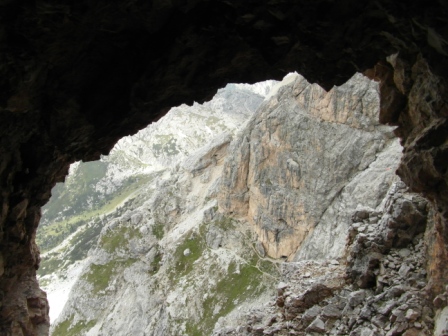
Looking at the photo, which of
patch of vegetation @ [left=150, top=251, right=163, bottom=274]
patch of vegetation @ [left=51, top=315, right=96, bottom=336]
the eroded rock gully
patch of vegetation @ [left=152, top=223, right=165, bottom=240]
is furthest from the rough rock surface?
patch of vegetation @ [left=51, top=315, right=96, bottom=336]

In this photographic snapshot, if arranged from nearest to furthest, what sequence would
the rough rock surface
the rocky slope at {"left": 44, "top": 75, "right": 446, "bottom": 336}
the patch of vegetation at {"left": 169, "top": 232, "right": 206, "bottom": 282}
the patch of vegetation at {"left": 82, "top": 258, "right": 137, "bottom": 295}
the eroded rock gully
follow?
the eroded rock gully < the rough rock surface < the rocky slope at {"left": 44, "top": 75, "right": 446, "bottom": 336} < the patch of vegetation at {"left": 169, "top": 232, "right": 206, "bottom": 282} < the patch of vegetation at {"left": 82, "top": 258, "right": 137, "bottom": 295}

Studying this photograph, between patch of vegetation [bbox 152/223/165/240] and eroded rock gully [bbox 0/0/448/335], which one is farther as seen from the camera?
patch of vegetation [bbox 152/223/165/240]

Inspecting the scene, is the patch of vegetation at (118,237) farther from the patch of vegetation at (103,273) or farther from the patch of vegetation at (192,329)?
the patch of vegetation at (192,329)

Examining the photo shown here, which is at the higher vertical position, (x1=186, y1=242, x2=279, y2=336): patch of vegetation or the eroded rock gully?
the eroded rock gully

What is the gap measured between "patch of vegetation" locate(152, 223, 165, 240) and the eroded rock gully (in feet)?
426

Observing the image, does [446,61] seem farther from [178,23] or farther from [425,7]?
[178,23]

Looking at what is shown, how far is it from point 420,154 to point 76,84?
1561 cm

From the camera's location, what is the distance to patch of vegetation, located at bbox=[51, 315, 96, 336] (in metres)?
138

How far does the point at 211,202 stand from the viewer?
146750 millimetres

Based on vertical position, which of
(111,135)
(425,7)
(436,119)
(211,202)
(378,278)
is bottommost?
(211,202)

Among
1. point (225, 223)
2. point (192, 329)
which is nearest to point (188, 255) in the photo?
point (225, 223)

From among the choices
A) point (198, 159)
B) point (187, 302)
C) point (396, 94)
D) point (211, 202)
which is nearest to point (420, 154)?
point (396, 94)

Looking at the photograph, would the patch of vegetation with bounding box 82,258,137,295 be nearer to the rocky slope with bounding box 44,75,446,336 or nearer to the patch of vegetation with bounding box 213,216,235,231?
the rocky slope with bounding box 44,75,446,336

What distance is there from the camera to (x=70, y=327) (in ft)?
477
